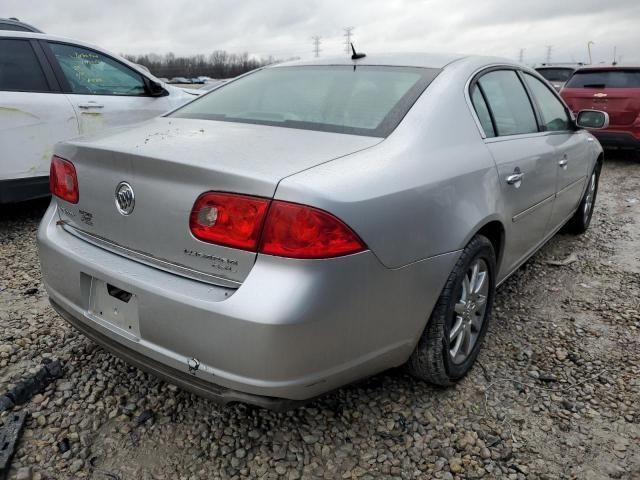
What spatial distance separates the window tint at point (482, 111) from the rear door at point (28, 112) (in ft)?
10.8

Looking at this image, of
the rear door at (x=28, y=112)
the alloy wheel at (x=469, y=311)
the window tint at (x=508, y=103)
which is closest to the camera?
the alloy wheel at (x=469, y=311)

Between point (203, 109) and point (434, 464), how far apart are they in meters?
1.85

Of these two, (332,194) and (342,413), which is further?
(342,413)

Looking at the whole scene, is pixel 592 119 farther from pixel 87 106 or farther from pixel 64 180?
pixel 87 106

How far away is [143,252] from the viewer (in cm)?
184

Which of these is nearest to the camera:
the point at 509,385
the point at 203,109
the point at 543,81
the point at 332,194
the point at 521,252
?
the point at 332,194

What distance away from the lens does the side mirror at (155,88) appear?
5016mm

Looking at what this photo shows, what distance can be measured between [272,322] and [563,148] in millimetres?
2594

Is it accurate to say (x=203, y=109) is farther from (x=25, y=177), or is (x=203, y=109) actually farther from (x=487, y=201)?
(x=25, y=177)

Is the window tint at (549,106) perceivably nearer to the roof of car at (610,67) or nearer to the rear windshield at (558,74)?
the roof of car at (610,67)

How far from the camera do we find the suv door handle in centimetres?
249

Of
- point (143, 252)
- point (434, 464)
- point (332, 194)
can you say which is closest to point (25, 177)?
point (143, 252)

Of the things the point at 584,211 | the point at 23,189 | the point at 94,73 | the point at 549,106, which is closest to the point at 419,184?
the point at 549,106

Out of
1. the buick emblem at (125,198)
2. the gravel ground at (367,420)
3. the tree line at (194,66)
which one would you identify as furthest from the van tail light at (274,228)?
the tree line at (194,66)
